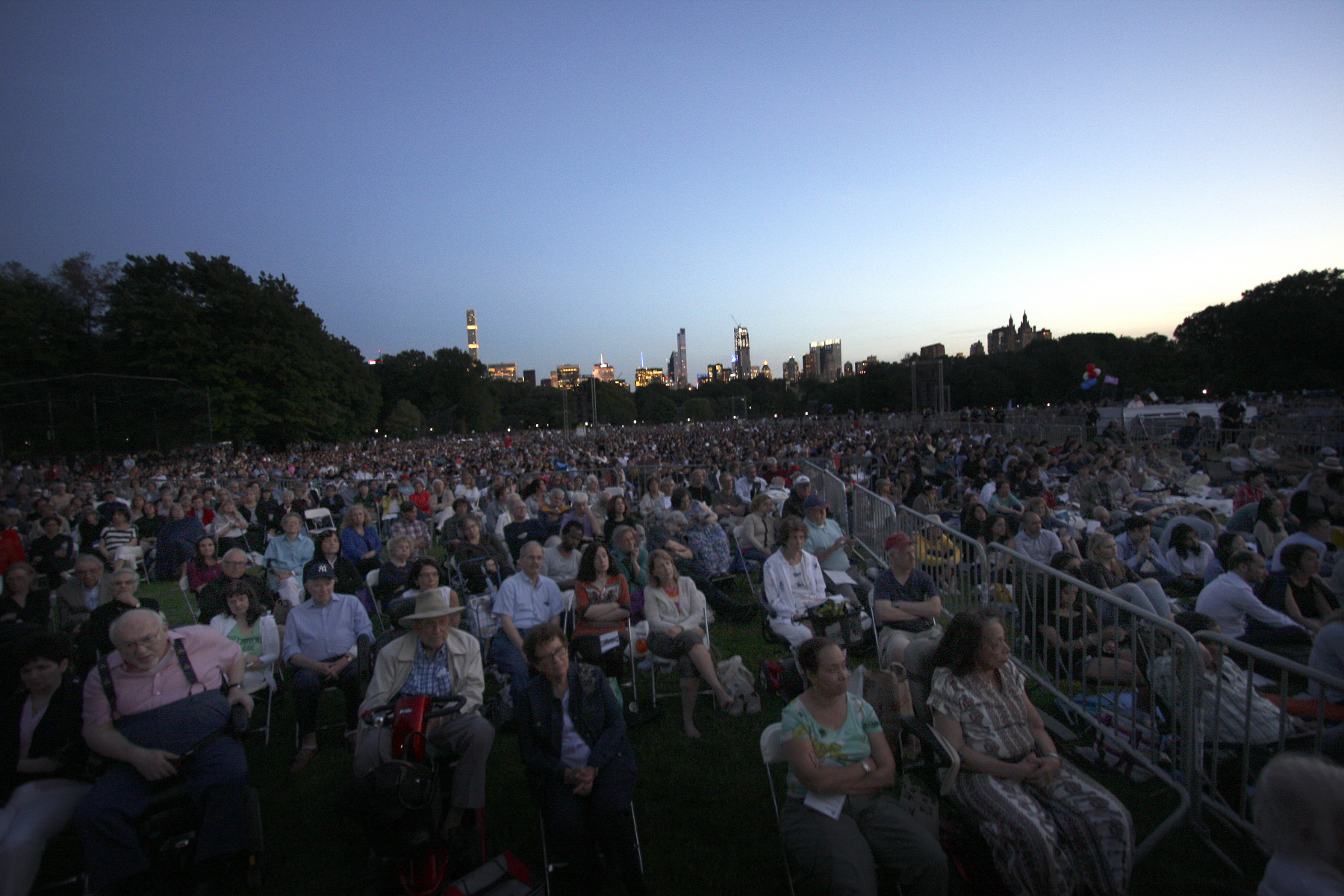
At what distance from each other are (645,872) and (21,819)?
281 centimetres

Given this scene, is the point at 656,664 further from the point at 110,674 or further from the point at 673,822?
the point at 110,674

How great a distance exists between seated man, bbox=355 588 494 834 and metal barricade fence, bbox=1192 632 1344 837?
352 centimetres

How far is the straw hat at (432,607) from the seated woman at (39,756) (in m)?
1.54

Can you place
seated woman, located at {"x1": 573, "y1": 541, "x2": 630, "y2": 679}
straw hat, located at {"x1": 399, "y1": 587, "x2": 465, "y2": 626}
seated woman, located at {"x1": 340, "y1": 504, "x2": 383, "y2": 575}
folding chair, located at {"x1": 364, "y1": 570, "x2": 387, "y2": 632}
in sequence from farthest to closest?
seated woman, located at {"x1": 340, "y1": 504, "x2": 383, "y2": 575} < folding chair, located at {"x1": 364, "y1": 570, "x2": 387, "y2": 632} < seated woman, located at {"x1": 573, "y1": 541, "x2": 630, "y2": 679} < straw hat, located at {"x1": 399, "y1": 587, "x2": 465, "y2": 626}

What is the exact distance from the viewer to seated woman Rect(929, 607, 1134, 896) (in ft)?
8.16

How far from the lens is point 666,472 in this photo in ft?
42.9

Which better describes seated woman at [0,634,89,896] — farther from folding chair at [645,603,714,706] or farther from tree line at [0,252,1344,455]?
tree line at [0,252,1344,455]

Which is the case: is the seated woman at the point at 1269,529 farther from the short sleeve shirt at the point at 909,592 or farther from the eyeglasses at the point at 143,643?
the eyeglasses at the point at 143,643

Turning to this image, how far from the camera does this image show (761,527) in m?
7.01

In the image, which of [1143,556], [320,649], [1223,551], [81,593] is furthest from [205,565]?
[1223,551]

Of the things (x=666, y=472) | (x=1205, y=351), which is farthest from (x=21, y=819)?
(x=1205, y=351)

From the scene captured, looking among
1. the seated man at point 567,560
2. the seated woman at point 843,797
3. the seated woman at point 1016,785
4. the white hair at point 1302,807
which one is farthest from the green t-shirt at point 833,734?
the seated man at point 567,560

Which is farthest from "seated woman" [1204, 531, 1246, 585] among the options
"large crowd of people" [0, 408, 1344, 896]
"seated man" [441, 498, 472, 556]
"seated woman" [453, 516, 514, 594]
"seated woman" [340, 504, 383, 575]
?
"seated woman" [340, 504, 383, 575]

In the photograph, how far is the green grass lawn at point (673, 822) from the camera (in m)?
2.91
